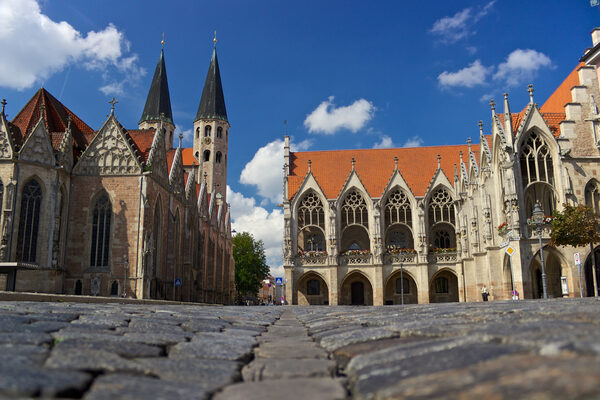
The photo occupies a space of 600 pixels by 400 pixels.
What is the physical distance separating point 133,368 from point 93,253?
34.5 meters

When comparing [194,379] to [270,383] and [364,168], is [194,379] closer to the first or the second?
[270,383]

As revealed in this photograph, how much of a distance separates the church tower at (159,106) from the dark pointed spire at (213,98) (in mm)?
4158

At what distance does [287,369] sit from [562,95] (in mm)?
39574

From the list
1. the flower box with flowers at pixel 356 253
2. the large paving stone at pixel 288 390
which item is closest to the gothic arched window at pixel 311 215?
the flower box with flowers at pixel 356 253

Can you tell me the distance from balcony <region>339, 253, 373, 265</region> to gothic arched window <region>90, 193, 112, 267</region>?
19.9 m

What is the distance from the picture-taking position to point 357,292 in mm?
48062

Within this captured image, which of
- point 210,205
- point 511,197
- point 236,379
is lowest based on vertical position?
point 236,379

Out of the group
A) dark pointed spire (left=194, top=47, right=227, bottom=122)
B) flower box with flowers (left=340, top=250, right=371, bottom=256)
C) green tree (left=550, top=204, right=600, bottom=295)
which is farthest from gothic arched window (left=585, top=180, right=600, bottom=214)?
dark pointed spire (left=194, top=47, right=227, bottom=122)

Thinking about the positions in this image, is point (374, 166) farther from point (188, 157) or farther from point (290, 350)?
point (290, 350)

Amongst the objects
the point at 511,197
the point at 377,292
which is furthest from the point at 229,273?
the point at 511,197

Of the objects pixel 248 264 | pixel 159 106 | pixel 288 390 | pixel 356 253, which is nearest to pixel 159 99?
pixel 159 106

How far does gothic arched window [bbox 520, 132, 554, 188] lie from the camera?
32625mm

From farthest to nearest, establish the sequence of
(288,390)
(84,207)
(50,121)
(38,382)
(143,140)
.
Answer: (143,140) → (50,121) → (84,207) → (288,390) → (38,382)

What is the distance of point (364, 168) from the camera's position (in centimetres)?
5250
